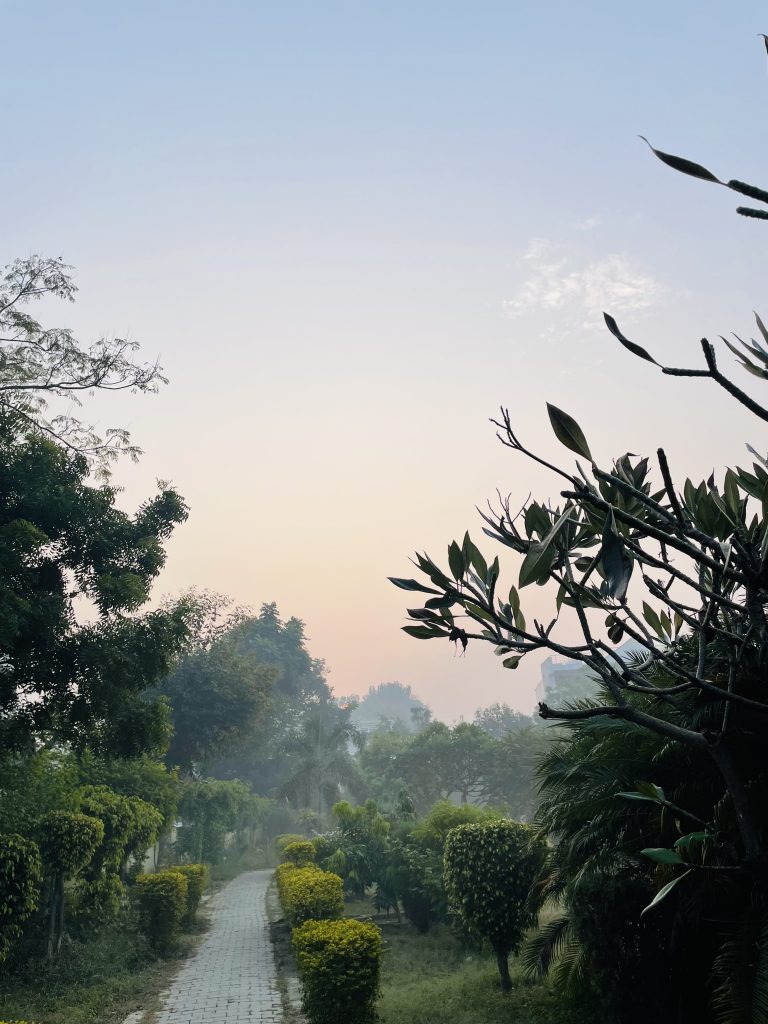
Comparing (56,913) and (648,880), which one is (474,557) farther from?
(56,913)

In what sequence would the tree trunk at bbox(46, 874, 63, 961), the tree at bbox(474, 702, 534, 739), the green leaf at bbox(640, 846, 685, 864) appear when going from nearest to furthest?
1. the green leaf at bbox(640, 846, 685, 864)
2. the tree trunk at bbox(46, 874, 63, 961)
3. the tree at bbox(474, 702, 534, 739)

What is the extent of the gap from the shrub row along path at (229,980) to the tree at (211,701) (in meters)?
11.6

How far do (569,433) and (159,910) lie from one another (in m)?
13.3

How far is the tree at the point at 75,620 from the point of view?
11.6 metres

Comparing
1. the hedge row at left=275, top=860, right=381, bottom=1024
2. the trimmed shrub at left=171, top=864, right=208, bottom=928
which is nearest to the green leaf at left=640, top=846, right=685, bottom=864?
the hedge row at left=275, top=860, right=381, bottom=1024

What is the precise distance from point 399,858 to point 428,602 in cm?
Answer: 1444

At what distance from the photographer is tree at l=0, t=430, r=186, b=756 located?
1160cm

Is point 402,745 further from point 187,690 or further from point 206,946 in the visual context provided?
point 206,946

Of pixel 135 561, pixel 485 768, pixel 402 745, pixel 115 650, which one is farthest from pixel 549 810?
pixel 402 745

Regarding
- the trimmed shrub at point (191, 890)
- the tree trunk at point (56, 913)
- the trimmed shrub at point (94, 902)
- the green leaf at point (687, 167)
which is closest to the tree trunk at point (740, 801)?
the green leaf at point (687, 167)

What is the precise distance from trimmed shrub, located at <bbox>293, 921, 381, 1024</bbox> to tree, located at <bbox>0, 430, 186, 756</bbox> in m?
6.56

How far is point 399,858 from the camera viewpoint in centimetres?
1528

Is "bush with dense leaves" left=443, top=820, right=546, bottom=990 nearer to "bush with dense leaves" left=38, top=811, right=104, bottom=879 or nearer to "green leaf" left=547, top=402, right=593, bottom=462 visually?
"bush with dense leaves" left=38, top=811, right=104, bottom=879

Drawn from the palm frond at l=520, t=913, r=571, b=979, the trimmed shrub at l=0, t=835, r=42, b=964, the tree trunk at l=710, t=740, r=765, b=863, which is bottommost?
the palm frond at l=520, t=913, r=571, b=979
